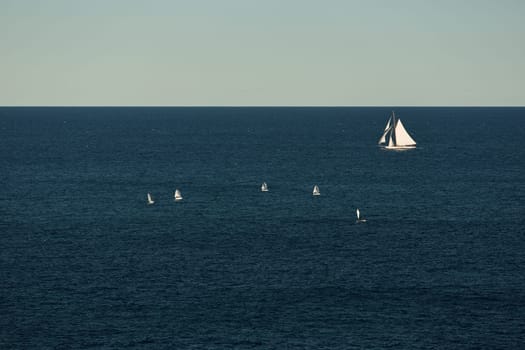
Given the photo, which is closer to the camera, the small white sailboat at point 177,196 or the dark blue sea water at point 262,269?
the dark blue sea water at point 262,269

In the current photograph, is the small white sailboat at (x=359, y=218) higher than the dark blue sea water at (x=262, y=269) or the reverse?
higher

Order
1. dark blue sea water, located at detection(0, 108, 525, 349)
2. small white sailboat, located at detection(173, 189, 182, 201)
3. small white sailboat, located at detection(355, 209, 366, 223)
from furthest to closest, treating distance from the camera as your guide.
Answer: small white sailboat, located at detection(173, 189, 182, 201)
small white sailboat, located at detection(355, 209, 366, 223)
dark blue sea water, located at detection(0, 108, 525, 349)

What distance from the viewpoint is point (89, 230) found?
132625 mm

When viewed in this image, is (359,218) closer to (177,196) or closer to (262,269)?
(262,269)

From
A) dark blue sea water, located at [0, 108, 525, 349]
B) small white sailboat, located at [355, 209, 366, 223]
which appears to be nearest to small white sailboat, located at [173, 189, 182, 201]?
dark blue sea water, located at [0, 108, 525, 349]

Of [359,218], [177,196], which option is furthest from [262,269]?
[177,196]

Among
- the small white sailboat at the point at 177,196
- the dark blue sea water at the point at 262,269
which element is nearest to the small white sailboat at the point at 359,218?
the dark blue sea water at the point at 262,269

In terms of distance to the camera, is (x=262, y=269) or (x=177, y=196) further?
(x=177, y=196)

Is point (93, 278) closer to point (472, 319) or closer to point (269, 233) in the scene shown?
point (269, 233)

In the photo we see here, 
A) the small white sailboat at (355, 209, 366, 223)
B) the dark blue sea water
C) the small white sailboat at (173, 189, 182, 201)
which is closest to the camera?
the dark blue sea water

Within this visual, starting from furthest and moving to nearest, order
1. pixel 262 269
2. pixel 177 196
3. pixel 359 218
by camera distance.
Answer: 1. pixel 177 196
2. pixel 359 218
3. pixel 262 269

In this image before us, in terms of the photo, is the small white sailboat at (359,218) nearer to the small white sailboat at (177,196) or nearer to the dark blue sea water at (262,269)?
the dark blue sea water at (262,269)

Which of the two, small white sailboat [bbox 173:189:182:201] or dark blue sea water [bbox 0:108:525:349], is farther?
small white sailboat [bbox 173:189:182:201]

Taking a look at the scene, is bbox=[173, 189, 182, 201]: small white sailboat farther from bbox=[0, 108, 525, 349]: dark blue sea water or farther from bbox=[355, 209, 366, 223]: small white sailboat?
bbox=[355, 209, 366, 223]: small white sailboat
